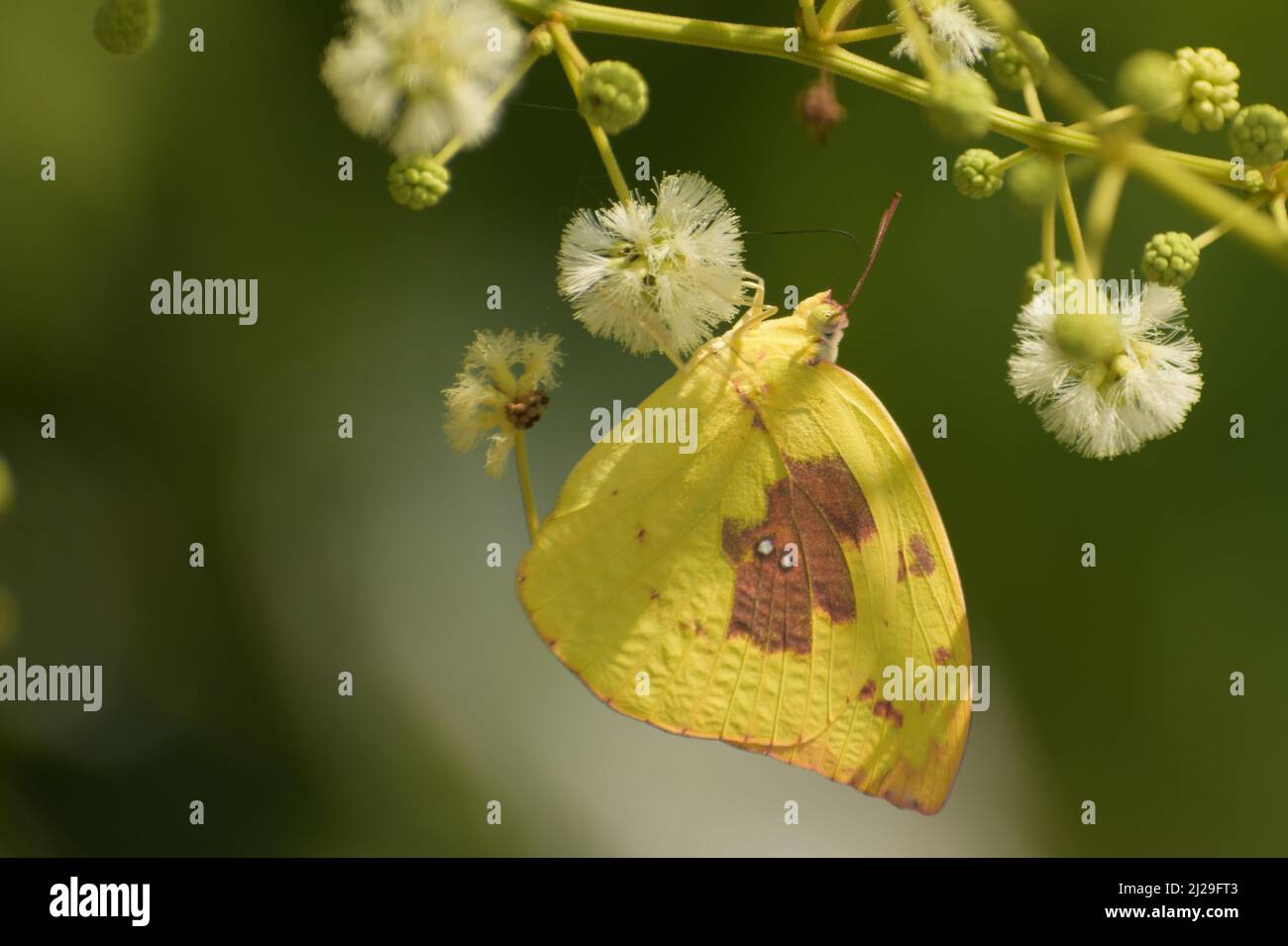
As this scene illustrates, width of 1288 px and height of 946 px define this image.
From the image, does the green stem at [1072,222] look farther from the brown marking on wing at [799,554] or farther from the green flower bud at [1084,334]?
the brown marking on wing at [799,554]

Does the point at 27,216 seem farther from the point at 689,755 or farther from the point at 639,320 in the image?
the point at 689,755

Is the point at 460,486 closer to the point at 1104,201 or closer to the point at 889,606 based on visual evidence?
the point at 889,606

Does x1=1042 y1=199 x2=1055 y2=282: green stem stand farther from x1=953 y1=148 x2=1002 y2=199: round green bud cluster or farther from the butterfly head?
the butterfly head

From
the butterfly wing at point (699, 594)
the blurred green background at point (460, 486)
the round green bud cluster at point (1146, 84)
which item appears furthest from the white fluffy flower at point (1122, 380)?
the blurred green background at point (460, 486)

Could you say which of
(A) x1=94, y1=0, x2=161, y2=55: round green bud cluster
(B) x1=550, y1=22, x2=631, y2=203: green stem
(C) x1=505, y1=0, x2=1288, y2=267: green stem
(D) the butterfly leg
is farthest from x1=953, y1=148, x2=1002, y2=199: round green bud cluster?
(A) x1=94, y1=0, x2=161, y2=55: round green bud cluster

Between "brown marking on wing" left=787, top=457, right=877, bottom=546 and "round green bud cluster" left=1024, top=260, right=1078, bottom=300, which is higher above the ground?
"round green bud cluster" left=1024, top=260, right=1078, bottom=300

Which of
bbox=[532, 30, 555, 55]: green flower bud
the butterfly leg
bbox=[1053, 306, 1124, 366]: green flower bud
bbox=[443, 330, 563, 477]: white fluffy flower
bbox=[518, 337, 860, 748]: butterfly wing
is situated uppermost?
bbox=[532, 30, 555, 55]: green flower bud
